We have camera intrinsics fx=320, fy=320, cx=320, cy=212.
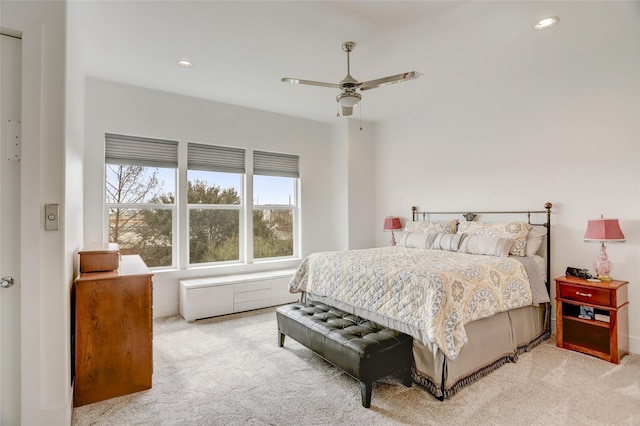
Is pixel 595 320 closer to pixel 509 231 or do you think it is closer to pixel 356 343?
pixel 509 231

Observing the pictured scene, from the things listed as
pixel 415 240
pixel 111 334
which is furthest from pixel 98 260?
pixel 415 240

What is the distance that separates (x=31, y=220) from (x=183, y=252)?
2.67 meters

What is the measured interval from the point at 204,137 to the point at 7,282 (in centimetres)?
315

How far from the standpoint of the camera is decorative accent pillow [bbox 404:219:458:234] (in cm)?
428

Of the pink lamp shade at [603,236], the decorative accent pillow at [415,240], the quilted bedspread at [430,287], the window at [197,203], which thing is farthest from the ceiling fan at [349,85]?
the window at [197,203]

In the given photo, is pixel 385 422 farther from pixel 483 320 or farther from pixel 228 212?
pixel 228 212

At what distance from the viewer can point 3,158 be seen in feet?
5.72

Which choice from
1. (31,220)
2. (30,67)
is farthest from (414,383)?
(30,67)

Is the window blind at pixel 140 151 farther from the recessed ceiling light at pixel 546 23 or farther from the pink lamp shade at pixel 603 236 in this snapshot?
the pink lamp shade at pixel 603 236

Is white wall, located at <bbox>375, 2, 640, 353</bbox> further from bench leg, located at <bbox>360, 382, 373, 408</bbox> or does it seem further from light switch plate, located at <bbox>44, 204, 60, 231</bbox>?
light switch plate, located at <bbox>44, 204, 60, 231</bbox>

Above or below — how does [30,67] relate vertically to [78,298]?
above

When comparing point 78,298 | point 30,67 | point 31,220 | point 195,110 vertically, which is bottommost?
point 78,298

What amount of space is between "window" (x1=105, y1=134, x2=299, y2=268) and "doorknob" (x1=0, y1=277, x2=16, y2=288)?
7.99 feet

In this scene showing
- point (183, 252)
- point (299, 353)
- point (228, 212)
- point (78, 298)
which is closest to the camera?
point (78, 298)
